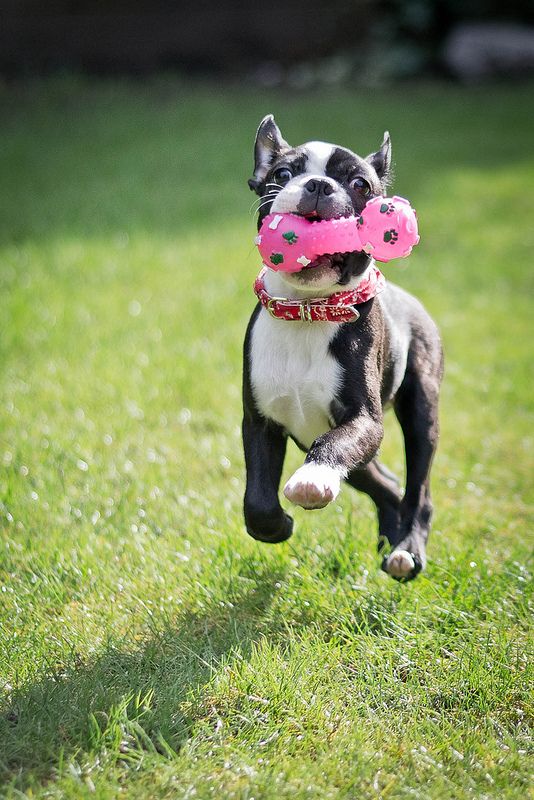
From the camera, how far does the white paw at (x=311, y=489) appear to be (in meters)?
2.66

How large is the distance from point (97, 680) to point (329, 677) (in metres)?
0.72

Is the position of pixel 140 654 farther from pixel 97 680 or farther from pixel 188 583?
pixel 188 583

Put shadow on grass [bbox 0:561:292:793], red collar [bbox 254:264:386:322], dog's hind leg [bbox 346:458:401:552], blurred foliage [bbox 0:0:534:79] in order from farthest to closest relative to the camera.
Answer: blurred foliage [bbox 0:0:534:79] → dog's hind leg [bbox 346:458:401:552] → red collar [bbox 254:264:386:322] → shadow on grass [bbox 0:561:292:793]

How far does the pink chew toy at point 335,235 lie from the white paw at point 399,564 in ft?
3.30

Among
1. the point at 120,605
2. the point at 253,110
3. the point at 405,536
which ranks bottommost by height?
the point at 253,110

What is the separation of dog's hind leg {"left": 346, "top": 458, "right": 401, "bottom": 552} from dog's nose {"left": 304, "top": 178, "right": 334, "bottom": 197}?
1.16m

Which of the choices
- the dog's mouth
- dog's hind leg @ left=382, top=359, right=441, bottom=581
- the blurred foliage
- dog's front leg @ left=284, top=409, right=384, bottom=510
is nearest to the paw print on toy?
the dog's mouth

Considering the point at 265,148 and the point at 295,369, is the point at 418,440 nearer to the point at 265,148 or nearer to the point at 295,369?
the point at 295,369

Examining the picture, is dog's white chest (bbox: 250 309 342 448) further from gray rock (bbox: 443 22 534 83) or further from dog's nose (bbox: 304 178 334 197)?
gray rock (bbox: 443 22 534 83)

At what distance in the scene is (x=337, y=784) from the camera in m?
2.60

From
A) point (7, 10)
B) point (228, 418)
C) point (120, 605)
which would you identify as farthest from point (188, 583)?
point (7, 10)

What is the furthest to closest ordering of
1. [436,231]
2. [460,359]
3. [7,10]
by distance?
1. [7,10]
2. [436,231]
3. [460,359]

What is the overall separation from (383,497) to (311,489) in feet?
3.52

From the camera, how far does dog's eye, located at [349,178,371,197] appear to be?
2939 millimetres
